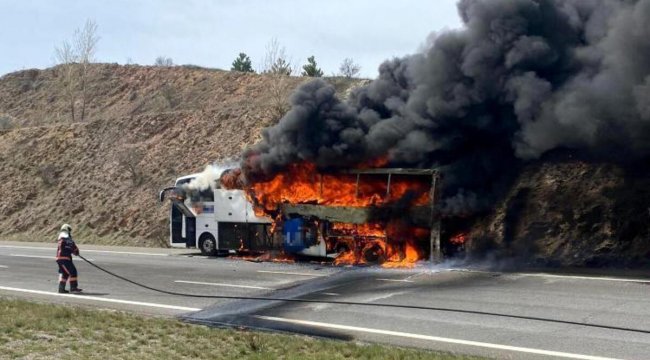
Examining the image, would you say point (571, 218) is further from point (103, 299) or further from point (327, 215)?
point (103, 299)

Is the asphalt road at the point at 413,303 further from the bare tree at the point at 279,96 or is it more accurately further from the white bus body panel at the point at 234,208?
the bare tree at the point at 279,96

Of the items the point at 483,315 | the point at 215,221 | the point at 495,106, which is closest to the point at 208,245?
the point at 215,221

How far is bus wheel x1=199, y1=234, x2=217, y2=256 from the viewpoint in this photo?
24.1 metres

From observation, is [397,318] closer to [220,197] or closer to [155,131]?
[220,197]

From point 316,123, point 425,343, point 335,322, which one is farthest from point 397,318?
point 316,123

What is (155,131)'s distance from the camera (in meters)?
41.8

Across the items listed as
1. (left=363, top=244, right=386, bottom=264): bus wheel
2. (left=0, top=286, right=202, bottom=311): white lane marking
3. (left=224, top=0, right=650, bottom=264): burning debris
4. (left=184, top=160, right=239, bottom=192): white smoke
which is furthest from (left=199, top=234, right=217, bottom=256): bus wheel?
(left=0, top=286, right=202, bottom=311): white lane marking

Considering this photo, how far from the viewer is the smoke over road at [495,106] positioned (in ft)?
61.0

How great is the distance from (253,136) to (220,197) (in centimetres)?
1324

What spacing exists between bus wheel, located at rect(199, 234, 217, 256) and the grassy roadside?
12.1 metres

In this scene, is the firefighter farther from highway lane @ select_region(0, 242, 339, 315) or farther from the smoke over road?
the smoke over road

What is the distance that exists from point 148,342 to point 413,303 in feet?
17.9

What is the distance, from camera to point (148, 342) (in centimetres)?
988

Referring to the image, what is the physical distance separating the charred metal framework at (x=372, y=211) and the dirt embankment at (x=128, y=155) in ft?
41.3
